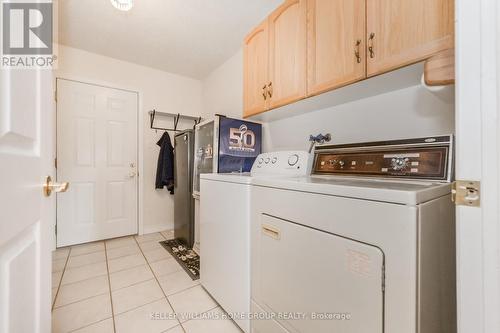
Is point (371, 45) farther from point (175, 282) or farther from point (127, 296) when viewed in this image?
point (127, 296)

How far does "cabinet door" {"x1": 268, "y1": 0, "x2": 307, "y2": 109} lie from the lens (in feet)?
4.51

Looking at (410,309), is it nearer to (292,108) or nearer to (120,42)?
(292,108)

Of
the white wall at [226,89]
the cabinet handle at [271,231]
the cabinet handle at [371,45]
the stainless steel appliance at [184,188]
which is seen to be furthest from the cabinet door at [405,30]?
the stainless steel appliance at [184,188]

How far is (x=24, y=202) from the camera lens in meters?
0.52

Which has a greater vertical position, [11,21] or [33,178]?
[11,21]

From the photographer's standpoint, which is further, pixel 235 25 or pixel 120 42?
pixel 120 42

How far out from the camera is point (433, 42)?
33.5 inches

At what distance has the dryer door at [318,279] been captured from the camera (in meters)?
0.68

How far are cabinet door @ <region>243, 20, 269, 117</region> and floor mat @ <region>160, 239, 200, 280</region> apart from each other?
158cm

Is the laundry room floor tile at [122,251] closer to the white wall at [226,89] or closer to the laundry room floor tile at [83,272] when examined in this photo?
the laundry room floor tile at [83,272]

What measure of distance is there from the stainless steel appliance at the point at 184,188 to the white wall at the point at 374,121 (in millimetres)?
971

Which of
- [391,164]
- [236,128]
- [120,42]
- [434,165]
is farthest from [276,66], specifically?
[120,42]

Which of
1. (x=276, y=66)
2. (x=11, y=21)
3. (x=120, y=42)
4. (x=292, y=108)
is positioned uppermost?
(x=120, y=42)

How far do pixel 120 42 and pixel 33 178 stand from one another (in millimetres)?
2536
